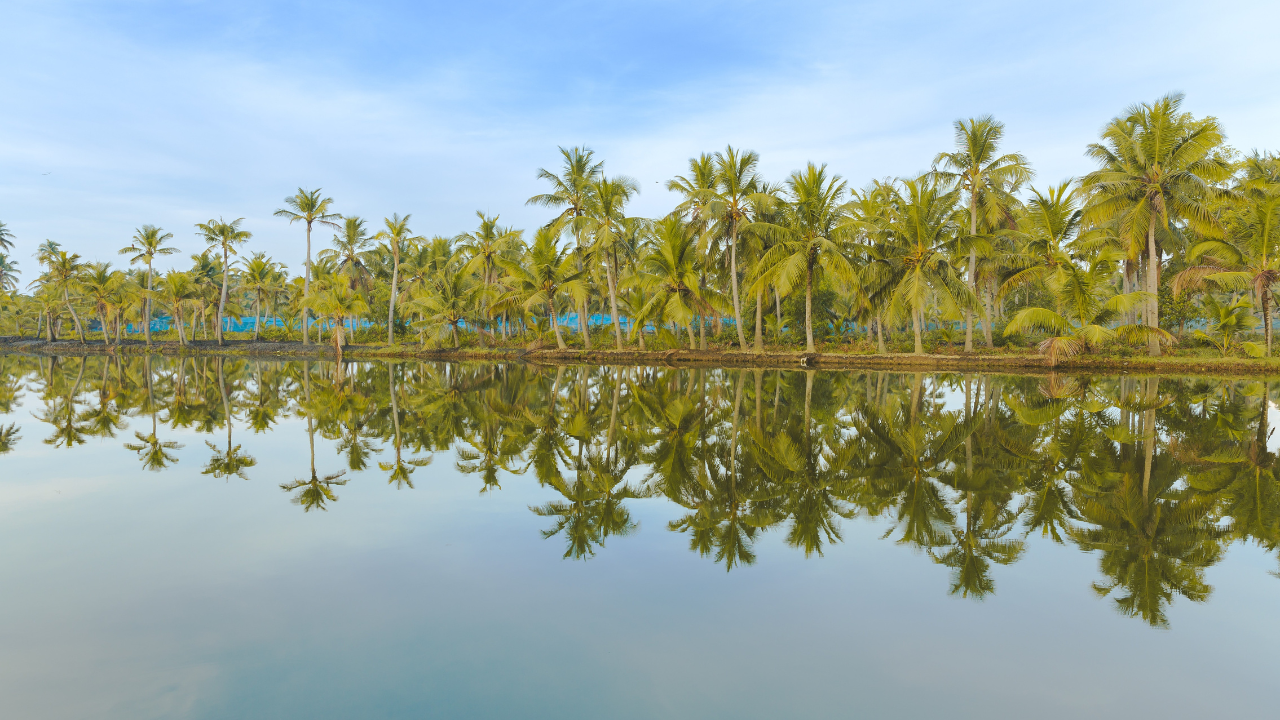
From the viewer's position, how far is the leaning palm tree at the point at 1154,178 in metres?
23.0

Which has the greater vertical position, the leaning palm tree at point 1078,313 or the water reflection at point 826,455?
the leaning palm tree at point 1078,313

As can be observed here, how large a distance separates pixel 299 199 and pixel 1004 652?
4621cm

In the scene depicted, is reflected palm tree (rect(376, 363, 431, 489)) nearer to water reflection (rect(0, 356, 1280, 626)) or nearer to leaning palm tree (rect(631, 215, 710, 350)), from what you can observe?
water reflection (rect(0, 356, 1280, 626))

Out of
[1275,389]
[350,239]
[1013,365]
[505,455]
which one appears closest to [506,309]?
[350,239]

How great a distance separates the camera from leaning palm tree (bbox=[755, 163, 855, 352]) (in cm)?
2653

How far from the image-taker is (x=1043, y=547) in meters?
5.23

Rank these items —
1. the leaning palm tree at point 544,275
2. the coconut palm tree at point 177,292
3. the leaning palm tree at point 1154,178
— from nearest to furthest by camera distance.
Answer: the leaning palm tree at point 1154,178 → the leaning palm tree at point 544,275 → the coconut palm tree at point 177,292

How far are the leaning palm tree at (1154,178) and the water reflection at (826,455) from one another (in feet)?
26.8

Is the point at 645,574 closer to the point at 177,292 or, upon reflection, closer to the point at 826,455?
the point at 826,455

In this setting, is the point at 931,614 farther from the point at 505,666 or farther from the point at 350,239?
the point at 350,239

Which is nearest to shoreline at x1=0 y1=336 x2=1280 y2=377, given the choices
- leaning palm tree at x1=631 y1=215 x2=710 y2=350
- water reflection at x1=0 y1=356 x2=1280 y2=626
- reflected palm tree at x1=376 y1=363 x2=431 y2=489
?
leaning palm tree at x1=631 y1=215 x2=710 y2=350

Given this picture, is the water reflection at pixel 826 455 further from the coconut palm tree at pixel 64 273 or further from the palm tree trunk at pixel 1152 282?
the coconut palm tree at pixel 64 273

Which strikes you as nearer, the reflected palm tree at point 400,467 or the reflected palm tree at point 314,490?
the reflected palm tree at point 314,490

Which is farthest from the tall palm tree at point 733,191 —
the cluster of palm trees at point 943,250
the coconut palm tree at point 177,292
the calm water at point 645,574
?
the coconut palm tree at point 177,292
